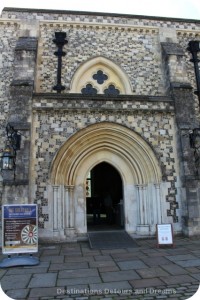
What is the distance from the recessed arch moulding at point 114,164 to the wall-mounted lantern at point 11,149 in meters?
1.29

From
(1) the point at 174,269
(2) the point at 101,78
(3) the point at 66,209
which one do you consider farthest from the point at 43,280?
(2) the point at 101,78

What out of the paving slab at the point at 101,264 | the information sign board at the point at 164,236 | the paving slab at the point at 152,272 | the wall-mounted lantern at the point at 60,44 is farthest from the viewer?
the wall-mounted lantern at the point at 60,44

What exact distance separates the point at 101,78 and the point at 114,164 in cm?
450

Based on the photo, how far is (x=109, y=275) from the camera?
5242mm

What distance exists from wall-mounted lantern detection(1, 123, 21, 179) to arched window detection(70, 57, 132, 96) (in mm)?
4297

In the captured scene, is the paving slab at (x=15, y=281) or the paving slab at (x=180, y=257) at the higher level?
the paving slab at (x=15, y=281)

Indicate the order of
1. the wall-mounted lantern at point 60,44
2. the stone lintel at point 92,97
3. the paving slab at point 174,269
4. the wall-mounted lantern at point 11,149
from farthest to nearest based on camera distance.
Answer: the wall-mounted lantern at point 60,44
the stone lintel at point 92,97
the wall-mounted lantern at point 11,149
the paving slab at point 174,269

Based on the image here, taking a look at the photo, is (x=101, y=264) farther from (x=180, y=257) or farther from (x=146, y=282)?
(x=180, y=257)

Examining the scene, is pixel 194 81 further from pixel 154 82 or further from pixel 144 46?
pixel 144 46

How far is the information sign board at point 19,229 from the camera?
6680mm

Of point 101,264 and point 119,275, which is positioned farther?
point 101,264

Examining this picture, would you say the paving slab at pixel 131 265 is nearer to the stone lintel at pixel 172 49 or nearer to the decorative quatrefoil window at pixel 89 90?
the decorative quatrefoil window at pixel 89 90

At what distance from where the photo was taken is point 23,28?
39.9 feet

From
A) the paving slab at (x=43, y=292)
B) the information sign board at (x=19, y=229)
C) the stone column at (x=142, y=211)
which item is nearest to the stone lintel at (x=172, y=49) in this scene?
the stone column at (x=142, y=211)
